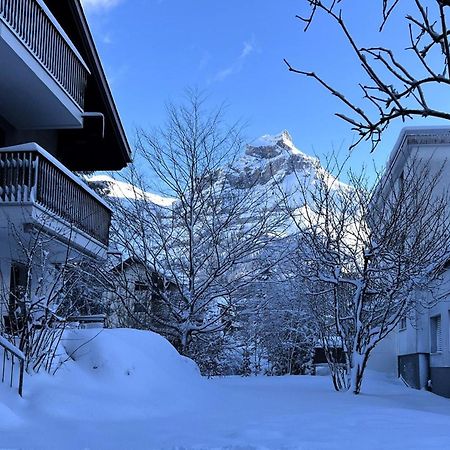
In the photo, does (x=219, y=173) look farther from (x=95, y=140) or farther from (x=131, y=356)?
(x=131, y=356)

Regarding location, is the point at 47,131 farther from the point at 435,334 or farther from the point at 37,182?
the point at 435,334

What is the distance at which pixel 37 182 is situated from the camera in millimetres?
10969

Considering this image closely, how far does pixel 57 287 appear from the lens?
29.8 ft

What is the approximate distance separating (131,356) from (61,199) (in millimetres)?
4105

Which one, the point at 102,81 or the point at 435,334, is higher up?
the point at 102,81

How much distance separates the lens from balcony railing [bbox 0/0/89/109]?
9.83m

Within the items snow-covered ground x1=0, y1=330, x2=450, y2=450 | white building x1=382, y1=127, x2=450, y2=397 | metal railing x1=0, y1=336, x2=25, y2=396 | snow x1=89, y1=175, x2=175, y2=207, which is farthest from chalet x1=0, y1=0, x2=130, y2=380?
white building x1=382, y1=127, x2=450, y2=397

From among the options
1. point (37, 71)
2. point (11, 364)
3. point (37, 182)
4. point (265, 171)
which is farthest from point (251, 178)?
point (11, 364)

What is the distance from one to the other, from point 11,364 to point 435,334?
14.6 metres

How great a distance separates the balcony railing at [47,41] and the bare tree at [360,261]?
18.7 feet

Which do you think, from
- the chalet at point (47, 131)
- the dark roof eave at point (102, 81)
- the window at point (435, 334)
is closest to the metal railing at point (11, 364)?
the chalet at point (47, 131)

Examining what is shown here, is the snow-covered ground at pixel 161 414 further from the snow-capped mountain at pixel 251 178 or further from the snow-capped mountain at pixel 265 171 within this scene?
the snow-capped mountain at pixel 251 178

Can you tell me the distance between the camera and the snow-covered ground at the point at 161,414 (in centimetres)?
589

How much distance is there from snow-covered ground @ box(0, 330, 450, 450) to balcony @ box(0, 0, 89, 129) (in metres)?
4.68
